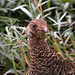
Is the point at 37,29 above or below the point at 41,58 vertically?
above

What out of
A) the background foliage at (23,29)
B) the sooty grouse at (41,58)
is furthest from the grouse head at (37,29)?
the background foliage at (23,29)

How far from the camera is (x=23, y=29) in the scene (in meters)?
2.22

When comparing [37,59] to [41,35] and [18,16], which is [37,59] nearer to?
[41,35]

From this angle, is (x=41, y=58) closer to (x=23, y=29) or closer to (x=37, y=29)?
(x=37, y=29)

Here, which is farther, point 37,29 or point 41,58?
point 41,58

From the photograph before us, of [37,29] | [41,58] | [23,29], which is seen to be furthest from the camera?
[23,29]

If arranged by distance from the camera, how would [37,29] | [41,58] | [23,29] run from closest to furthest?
[37,29] → [41,58] → [23,29]

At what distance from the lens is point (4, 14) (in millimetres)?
3094

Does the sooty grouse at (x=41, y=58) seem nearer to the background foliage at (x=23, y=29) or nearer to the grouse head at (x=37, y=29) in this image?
the grouse head at (x=37, y=29)

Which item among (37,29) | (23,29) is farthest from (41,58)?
(23,29)

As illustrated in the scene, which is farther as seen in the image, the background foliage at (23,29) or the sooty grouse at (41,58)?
the background foliage at (23,29)

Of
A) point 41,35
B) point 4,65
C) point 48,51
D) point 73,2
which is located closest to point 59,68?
point 48,51

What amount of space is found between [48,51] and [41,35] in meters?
0.19

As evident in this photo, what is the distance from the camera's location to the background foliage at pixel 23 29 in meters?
2.21
